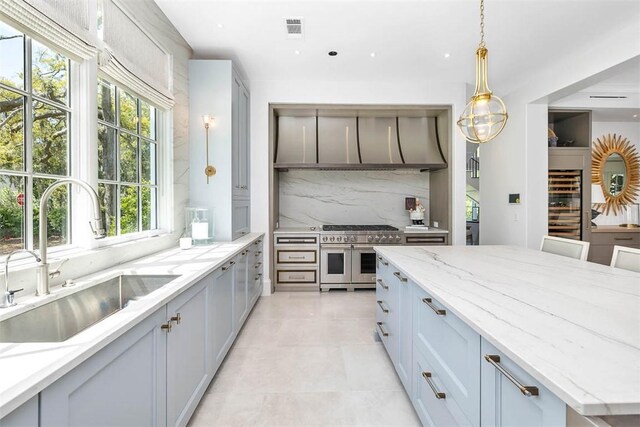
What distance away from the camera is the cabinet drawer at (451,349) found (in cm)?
105

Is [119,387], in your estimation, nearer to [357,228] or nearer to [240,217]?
[240,217]

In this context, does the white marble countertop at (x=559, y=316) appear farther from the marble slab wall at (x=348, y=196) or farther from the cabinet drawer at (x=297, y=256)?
the marble slab wall at (x=348, y=196)

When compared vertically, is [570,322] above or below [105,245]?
below

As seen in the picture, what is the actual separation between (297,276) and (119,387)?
3266 millimetres

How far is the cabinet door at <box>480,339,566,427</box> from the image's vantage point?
72 centimetres

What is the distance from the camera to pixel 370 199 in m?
4.91

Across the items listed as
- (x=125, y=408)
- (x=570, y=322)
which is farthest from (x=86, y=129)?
(x=570, y=322)

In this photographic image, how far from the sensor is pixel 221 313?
2189 millimetres

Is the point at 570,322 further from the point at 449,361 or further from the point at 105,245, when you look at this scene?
the point at 105,245

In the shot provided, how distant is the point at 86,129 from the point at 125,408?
1.58m

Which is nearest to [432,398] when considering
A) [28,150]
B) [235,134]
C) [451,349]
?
[451,349]

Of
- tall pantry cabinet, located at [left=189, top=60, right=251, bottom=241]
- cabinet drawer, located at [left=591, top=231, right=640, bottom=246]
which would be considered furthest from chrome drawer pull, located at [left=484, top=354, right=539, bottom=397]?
cabinet drawer, located at [left=591, top=231, right=640, bottom=246]

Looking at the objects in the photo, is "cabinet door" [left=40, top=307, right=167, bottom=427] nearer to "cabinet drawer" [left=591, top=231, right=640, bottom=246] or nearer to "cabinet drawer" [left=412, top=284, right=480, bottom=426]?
"cabinet drawer" [left=412, top=284, right=480, bottom=426]

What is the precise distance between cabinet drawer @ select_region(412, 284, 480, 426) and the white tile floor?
598 millimetres
